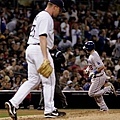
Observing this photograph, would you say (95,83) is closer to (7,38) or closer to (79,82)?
(79,82)

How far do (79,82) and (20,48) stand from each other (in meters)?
3.27

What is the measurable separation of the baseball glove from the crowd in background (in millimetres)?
8101

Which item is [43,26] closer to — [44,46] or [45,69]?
[44,46]

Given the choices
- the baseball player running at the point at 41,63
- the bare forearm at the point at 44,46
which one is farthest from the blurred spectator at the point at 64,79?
the bare forearm at the point at 44,46

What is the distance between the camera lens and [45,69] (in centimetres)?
824

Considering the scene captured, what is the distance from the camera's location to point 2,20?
20266 millimetres

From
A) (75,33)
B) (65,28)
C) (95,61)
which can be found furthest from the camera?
(65,28)

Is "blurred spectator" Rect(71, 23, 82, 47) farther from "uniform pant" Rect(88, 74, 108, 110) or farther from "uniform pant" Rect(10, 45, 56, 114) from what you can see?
"uniform pant" Rect(10, 45, 56, 114)

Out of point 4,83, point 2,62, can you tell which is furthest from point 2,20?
point 4,83

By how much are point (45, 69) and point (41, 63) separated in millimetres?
232

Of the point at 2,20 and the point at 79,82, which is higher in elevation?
the point at 2,20

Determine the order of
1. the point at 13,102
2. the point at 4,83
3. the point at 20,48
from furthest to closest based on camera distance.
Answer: the point at 20,48 → the point at 4,83 → the point at 13,102

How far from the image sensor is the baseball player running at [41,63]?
8.30m

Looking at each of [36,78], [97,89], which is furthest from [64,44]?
[36,78]
